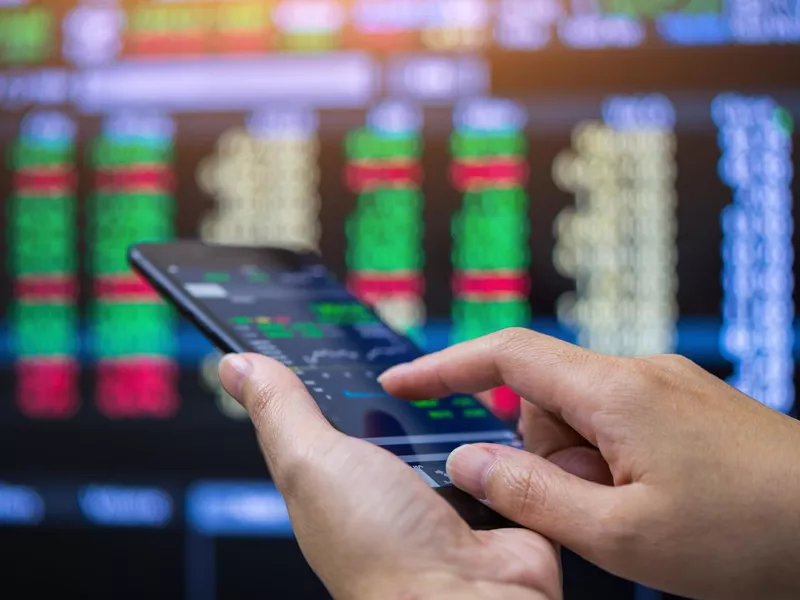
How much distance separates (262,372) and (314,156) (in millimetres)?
570

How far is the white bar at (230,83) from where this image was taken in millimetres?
976

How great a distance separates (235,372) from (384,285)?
515 mm

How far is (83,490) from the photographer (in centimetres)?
100

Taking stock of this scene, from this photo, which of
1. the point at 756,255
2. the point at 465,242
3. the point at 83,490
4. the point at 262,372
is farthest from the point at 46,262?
the point at 756,255

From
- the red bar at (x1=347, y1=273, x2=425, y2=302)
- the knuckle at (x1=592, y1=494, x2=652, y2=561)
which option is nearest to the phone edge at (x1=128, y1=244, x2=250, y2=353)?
the knuckle at (x1=592, y1=494, x2=652, y2=561)

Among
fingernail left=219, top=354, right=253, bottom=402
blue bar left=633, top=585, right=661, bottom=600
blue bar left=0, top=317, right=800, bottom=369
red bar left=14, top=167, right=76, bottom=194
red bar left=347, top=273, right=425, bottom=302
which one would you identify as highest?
red bar left=14, top=167, right=76, bottom=194

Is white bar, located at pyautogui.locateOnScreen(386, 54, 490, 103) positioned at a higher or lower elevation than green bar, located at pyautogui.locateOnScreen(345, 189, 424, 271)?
higher

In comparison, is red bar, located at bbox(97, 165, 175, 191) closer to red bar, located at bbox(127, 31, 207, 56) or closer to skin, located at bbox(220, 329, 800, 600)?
red bar, located at bbox(127, 31, 207, 56)

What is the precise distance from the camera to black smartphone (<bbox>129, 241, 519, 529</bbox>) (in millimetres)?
479

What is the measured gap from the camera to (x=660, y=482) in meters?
0.40

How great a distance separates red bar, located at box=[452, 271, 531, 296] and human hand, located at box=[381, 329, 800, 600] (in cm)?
50

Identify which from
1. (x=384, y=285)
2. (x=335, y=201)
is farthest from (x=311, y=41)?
(x=384, y=285)

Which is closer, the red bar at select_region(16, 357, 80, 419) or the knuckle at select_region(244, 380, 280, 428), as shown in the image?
the knuckle at select_region(244, 380, 280, 428)

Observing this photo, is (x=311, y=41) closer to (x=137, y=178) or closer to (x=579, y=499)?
(x=137, y=178)
